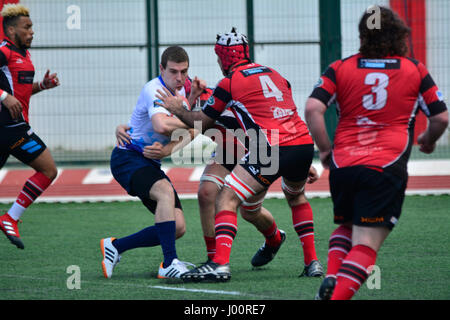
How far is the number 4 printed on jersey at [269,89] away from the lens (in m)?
5.73

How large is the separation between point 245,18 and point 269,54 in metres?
0.75

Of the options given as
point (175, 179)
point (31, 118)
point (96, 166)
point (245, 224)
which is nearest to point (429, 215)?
point (245, 224)

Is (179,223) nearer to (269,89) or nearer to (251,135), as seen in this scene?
(251,135)

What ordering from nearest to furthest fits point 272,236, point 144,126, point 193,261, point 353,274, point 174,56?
point 353,274
point 174,56
point 144,126
point 272,236
point 193,261

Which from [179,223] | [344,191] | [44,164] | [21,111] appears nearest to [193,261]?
[179,223]

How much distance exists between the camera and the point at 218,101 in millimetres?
5645

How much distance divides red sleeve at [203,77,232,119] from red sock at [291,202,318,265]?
43.2 inches

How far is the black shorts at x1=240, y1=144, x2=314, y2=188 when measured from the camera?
556cm

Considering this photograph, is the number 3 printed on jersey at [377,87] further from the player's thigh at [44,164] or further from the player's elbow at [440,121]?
the player's thigh at [44,164]

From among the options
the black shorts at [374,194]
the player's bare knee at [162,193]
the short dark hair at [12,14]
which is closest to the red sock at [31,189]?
the short dark hair at [12,14]

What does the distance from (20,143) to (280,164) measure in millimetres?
3260

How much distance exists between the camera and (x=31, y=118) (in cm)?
1328

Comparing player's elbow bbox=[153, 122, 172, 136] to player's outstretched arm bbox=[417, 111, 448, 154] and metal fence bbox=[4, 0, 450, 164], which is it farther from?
metal fence bbox=[4, 0, 450, 164]

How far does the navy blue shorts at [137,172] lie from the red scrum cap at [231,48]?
3.39 ft
